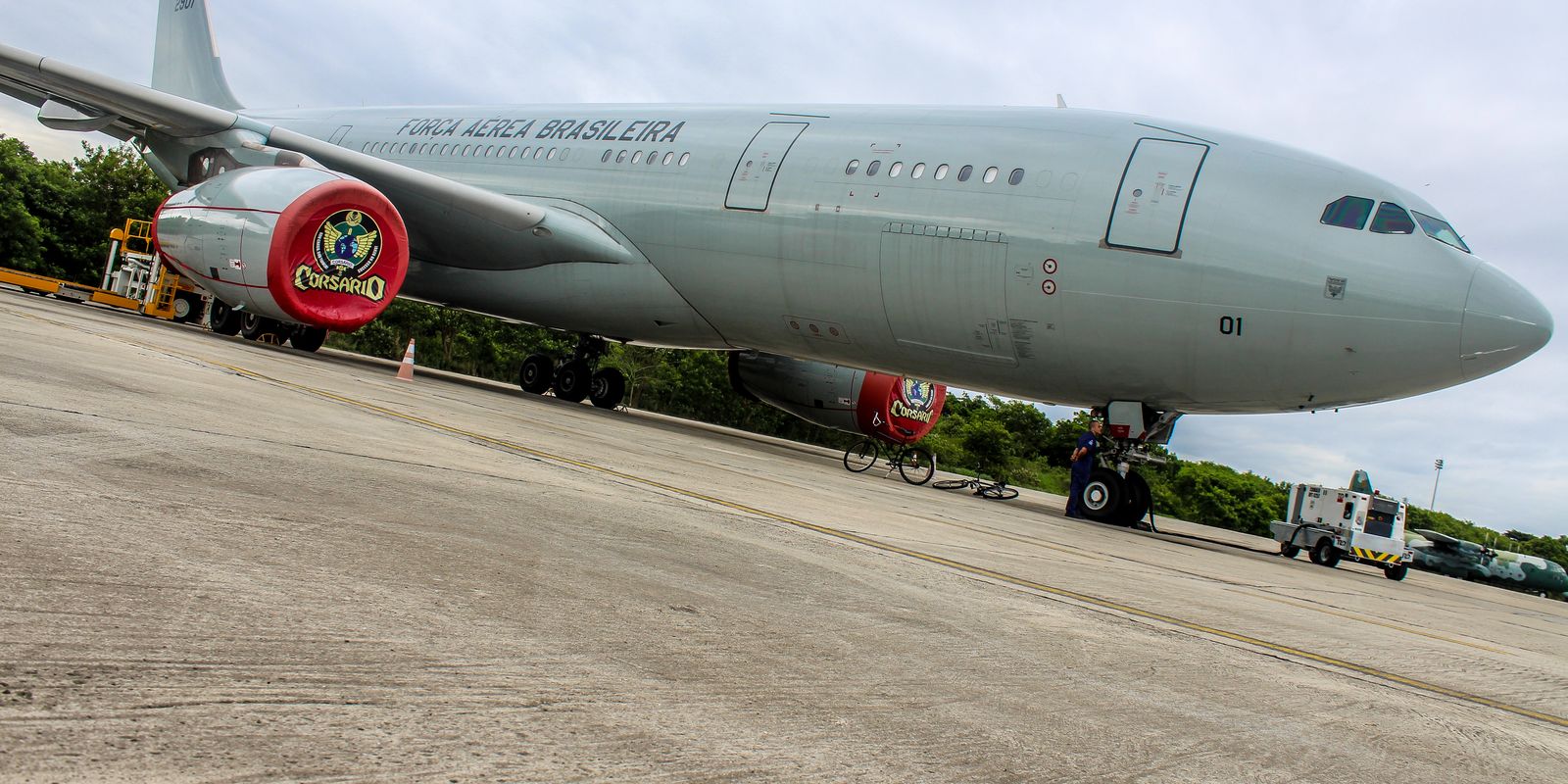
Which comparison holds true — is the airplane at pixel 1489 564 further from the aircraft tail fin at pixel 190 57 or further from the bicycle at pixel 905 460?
the aircraft tail fin at pixel 190 57

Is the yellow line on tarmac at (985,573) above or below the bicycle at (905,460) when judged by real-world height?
below

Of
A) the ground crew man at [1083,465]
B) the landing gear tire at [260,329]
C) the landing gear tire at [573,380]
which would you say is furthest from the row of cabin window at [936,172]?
the landing gear tire at [260,329]

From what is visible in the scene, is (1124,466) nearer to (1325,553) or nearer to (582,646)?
(1325,553)

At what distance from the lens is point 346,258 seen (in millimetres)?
10508

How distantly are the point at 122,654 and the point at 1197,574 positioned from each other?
551 cm

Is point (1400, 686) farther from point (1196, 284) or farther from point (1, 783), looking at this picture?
point (1196, 284)

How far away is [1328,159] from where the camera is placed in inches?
343

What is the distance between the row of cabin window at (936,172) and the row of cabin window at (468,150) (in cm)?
448

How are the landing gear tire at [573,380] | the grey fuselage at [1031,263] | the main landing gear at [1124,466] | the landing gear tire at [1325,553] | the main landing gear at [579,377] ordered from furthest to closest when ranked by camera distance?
the landing gear tire at [573,380], the main landing gear at [579,377], the landing gear tire at [1325,553], the main landing gear at [1124,466], the grey fuselage at [1031,263]

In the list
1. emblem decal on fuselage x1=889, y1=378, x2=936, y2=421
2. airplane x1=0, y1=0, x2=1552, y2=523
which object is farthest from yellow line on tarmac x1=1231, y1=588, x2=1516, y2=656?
emblem decal on fuselage x1=889, y1=378, x2=936, y2=421

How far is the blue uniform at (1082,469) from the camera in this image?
10203 millimetres

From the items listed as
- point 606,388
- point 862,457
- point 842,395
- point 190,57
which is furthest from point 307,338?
point 190,57

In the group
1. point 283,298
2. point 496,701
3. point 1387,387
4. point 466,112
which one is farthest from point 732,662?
point 466,112

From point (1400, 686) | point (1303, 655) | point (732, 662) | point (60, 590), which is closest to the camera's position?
point (60, 590)
